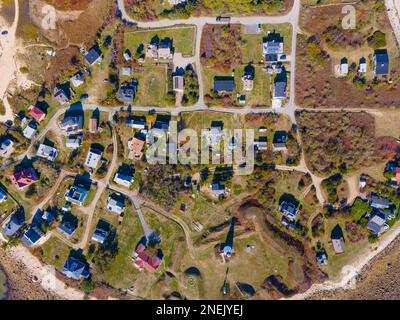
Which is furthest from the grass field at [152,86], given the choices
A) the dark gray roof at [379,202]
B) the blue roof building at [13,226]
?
the dark gray roof at [379,202]

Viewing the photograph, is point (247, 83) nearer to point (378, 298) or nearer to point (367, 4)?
point (367, 4)

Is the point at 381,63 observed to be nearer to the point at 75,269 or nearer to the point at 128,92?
the point at 128,92

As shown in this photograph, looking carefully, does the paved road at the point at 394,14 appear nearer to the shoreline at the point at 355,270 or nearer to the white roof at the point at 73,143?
the shoreline at the point at 355,270

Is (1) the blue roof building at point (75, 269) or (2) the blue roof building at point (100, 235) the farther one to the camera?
(2) the blue roof building at point (100, 235)

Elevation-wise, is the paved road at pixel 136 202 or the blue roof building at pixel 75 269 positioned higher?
the paved road at pixel 136 202

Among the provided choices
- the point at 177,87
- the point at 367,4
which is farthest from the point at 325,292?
the point at 367,4

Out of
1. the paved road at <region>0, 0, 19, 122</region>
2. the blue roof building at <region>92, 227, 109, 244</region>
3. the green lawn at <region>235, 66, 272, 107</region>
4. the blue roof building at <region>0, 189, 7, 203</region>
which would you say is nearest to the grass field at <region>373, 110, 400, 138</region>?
the green lawn at <region>235, 66, 272, 107</region>
